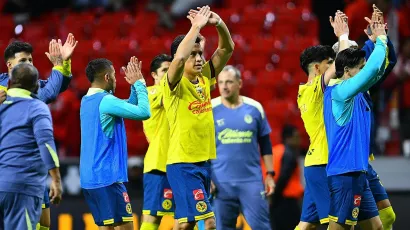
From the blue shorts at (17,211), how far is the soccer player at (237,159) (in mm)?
3583

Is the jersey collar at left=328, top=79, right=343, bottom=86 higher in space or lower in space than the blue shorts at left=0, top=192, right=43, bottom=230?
higher

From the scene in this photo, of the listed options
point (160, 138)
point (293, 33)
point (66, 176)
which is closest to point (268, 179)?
point (160, 138)

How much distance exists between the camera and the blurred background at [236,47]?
40.8 ft

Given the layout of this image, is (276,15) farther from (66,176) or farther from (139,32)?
(66,176)

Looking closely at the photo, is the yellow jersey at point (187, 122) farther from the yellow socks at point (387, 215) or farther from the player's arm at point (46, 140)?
the yellow socks at point (387, 215)

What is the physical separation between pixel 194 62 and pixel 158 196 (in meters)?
1.83

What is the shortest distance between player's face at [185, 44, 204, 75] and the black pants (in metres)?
4.01

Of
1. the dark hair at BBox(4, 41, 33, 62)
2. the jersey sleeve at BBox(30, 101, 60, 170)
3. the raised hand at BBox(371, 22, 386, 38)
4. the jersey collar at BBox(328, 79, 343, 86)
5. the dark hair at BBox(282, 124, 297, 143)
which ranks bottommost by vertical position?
the jersey sleeve at BBox(30, 101, 60, 170)

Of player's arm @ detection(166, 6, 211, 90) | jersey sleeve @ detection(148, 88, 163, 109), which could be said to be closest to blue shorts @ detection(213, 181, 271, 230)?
jersey sleeve @ detection(148, 88, 163, 109)

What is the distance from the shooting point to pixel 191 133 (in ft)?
27.3

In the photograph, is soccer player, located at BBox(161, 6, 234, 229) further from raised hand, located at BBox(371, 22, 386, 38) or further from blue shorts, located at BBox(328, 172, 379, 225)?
raised hand, located at BBox(371, 22, 386, 38)

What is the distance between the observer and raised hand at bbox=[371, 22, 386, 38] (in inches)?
320

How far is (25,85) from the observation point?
748 centimetres

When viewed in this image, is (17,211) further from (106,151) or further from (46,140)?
(106,151)
